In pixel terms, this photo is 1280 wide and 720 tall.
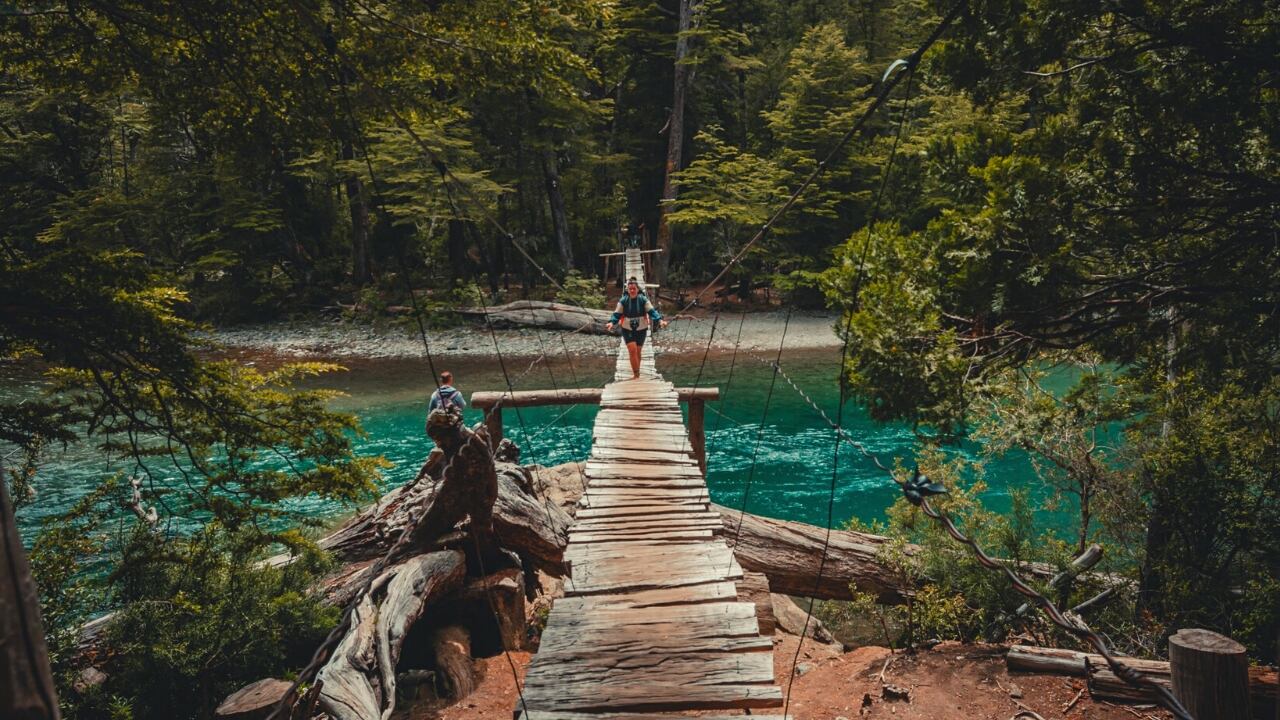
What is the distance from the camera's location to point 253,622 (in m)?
4.18

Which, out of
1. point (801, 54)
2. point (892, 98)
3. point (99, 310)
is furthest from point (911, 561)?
point (892, 98)

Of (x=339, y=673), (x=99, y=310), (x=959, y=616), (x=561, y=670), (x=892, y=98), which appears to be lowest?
(x=959, y=616)

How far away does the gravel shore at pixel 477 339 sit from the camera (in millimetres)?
18938

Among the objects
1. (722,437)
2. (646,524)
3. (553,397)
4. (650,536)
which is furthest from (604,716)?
(722,437)

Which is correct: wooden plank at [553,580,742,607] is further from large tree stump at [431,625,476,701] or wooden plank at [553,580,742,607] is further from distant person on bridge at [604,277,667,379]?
distant person on bridge at [604,277,667,379]

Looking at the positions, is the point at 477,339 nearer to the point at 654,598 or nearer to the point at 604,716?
the point at 654,598

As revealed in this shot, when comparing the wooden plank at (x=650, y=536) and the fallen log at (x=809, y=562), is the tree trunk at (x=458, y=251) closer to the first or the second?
the fallen log at (x=809, y=562)

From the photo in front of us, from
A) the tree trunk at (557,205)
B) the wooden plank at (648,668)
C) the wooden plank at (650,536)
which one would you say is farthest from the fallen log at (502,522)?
the tree trunk at (557,205)

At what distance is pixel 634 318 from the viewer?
26.5ft

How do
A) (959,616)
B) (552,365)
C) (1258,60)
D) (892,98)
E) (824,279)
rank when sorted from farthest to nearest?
(892,98) → (552,365) → (824,279) → (959,616) → (1258,60)

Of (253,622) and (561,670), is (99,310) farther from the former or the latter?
(561,670)

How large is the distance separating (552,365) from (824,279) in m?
11.6

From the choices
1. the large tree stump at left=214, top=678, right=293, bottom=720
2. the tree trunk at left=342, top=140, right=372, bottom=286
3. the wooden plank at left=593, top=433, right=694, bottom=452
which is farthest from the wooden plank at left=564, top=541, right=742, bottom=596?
the tree trunk at left=342, top=140, right=372, bottom=286

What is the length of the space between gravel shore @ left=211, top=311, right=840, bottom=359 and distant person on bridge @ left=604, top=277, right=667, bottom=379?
9989 millimetres
